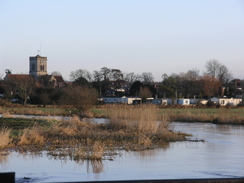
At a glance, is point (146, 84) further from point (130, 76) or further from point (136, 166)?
point (136, 166)

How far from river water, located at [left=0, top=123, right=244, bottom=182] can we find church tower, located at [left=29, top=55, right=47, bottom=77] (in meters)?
146

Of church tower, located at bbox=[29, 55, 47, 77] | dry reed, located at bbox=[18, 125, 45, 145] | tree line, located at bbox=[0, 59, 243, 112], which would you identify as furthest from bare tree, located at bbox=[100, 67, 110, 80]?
dry reed, located at bbox=[18, 125, 45, 145]

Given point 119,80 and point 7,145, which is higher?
point 119,80

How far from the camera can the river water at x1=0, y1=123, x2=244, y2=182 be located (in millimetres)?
14227

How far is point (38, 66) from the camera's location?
166250mm

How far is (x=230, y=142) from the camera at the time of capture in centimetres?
2633

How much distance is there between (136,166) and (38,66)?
154m

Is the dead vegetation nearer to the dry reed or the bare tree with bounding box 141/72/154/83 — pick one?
the dry reed

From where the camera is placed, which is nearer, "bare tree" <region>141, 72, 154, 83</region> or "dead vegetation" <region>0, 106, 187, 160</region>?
"dead vegetation" <region>0, 106, 187, 160</region>

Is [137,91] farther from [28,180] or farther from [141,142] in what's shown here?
[28,180]

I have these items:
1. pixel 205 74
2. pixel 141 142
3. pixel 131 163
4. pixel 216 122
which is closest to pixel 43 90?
pixel 216 122

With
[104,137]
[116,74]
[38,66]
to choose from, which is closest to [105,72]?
[116,74]

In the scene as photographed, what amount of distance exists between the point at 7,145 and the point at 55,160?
4.33 meters

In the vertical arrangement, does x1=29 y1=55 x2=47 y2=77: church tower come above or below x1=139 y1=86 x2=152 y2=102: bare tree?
above
